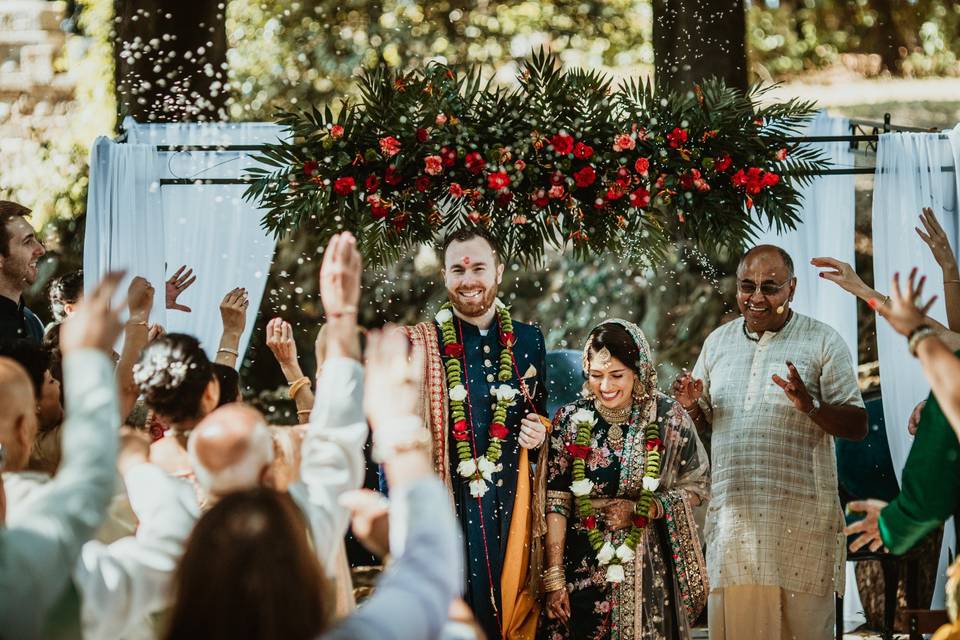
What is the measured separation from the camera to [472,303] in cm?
513

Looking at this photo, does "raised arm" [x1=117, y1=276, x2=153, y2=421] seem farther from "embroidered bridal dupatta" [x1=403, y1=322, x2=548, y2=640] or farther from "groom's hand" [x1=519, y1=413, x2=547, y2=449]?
Answer: "groom's hand" [x1=519, y1=413, x2=547, y2=449]

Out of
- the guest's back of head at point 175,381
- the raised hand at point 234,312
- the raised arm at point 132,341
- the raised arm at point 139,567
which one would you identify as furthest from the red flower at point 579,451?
the raised arm at point 139,567

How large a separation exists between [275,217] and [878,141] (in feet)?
9.44

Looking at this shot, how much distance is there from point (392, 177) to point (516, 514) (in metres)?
1.53

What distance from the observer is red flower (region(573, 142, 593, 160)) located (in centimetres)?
531

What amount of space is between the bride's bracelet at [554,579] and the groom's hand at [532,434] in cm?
49

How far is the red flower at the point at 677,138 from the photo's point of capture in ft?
17.6

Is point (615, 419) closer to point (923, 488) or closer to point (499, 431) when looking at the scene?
point (499, 431)

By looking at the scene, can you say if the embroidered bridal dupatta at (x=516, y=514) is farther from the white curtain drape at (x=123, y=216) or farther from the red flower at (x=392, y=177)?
the white curtain drape at (x=123, y=216)

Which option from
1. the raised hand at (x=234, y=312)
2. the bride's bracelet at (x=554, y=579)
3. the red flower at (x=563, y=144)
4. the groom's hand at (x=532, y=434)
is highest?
the red flower at (x=563, y=144)

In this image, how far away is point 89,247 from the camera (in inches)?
233

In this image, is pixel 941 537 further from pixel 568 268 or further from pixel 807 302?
pixel 568 268

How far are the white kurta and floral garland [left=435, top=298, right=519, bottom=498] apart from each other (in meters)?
1.01

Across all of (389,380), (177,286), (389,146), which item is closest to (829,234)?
(389,146)
